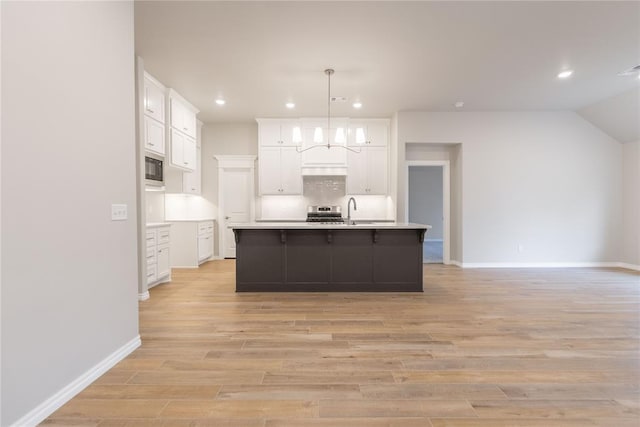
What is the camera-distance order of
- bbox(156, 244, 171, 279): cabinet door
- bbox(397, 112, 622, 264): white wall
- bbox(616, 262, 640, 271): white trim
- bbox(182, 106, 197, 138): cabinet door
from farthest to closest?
bbox(397, 112, 622, 264): white wall
bbox(616, 262, 640, 271): white trim
bbox(182, 106, 197, 138): cabinet door
bbox(156, 244, 171, 279): cabinet door

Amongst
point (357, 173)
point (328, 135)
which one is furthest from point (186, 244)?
point (357, 173)

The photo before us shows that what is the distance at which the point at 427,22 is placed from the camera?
125 inches

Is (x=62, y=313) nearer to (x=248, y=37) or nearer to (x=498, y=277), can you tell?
(x=248, y=37)

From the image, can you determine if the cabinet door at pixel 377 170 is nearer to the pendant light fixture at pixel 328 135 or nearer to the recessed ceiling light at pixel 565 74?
the pendant light fixture at pixel 328 135

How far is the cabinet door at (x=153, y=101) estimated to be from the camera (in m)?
4.36

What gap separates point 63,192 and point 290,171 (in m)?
4.92

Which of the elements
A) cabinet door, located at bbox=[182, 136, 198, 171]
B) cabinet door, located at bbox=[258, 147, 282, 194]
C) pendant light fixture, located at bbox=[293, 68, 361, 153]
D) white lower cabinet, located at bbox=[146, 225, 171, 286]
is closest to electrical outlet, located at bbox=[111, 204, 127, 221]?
white lower cabinet, located at bbox=[146, 225, 171, 286]

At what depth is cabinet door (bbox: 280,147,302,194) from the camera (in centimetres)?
659

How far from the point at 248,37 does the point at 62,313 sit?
3.08 meters

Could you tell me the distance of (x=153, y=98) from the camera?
14.9ft

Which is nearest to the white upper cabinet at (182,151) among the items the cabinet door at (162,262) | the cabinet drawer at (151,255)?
the cabinet door at (162,262)

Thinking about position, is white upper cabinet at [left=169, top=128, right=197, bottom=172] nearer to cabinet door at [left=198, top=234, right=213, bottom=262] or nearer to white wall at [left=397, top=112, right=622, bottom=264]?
cabinet door at [left=198, top=234, right=213, bottom=262]

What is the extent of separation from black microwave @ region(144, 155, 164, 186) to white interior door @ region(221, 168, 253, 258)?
1.84m

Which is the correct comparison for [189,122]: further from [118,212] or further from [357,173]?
[118,212]
